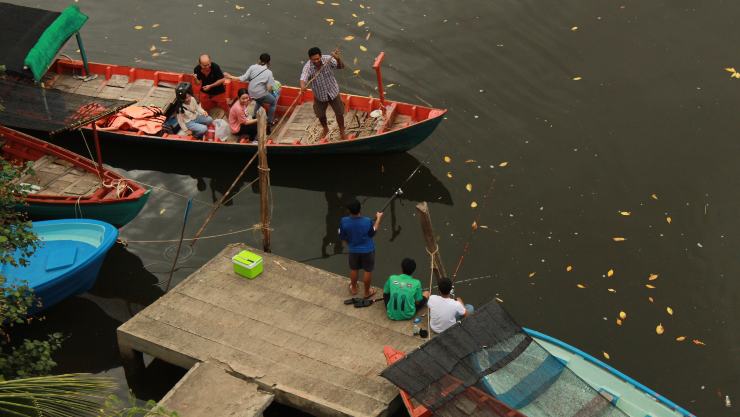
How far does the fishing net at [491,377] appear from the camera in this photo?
34.7 feet

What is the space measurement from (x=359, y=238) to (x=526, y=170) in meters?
6.22

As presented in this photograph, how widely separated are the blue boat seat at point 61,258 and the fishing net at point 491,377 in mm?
6041

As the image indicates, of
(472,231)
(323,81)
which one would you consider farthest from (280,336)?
(323,81)

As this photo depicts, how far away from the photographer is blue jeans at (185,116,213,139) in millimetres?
17359

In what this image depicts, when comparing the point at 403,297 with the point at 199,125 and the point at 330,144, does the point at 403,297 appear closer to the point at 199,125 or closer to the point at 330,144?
the point at 330,144

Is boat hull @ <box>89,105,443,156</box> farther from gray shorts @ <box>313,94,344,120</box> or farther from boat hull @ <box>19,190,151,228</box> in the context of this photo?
boat hull @ <box>19,190,151,228</box>

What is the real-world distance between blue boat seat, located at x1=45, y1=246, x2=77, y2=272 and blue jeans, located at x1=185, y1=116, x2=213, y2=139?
4232mm

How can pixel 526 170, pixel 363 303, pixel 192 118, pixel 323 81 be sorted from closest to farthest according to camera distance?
pixel 363 303, pixel 323 81, pixel 192 118, pixel 526 170

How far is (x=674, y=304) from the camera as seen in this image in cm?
1465

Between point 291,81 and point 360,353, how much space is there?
31.9 feet

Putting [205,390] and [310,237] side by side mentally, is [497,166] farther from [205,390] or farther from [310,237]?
[205,390]

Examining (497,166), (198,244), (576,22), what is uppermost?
(576,22)

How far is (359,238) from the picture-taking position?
12656 mm

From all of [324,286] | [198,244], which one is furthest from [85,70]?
[324,286]
